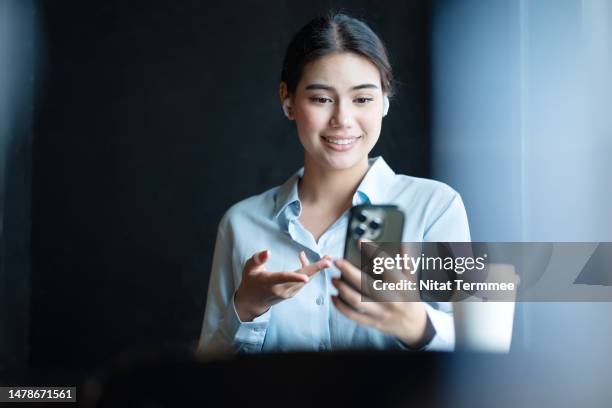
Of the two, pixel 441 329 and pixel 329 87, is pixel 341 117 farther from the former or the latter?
pixel 441 329

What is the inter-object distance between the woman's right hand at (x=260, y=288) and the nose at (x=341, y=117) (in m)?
0.28

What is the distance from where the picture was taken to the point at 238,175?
1.53 m

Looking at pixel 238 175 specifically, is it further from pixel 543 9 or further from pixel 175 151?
pixel 543 9

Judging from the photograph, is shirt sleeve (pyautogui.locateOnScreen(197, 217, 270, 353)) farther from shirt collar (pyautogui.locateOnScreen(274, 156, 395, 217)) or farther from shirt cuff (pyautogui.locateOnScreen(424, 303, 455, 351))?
shirt cuff (pyautogui.locateOnScreen(424, 303, 455, 351))

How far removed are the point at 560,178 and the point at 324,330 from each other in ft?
1.78

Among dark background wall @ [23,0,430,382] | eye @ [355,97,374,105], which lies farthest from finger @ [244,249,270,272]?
eye @ [355,97,374,105]

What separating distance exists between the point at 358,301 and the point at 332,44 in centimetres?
54

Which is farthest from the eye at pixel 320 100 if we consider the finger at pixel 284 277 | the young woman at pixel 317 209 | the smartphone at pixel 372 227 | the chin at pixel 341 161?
the finger at pixel 284 277

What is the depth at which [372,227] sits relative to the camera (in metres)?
1.31

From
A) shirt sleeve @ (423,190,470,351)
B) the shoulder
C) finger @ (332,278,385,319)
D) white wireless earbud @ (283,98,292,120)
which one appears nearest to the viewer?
finger @ (332,278,385,319)

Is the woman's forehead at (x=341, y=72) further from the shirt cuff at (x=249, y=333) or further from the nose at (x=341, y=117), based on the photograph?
the shirt cuff at (x=249, y=333)

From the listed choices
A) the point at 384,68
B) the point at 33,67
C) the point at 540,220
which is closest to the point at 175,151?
the point at 33,67

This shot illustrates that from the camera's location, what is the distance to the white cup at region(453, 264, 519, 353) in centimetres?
133

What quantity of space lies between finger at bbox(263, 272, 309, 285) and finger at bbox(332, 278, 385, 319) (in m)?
0.06
